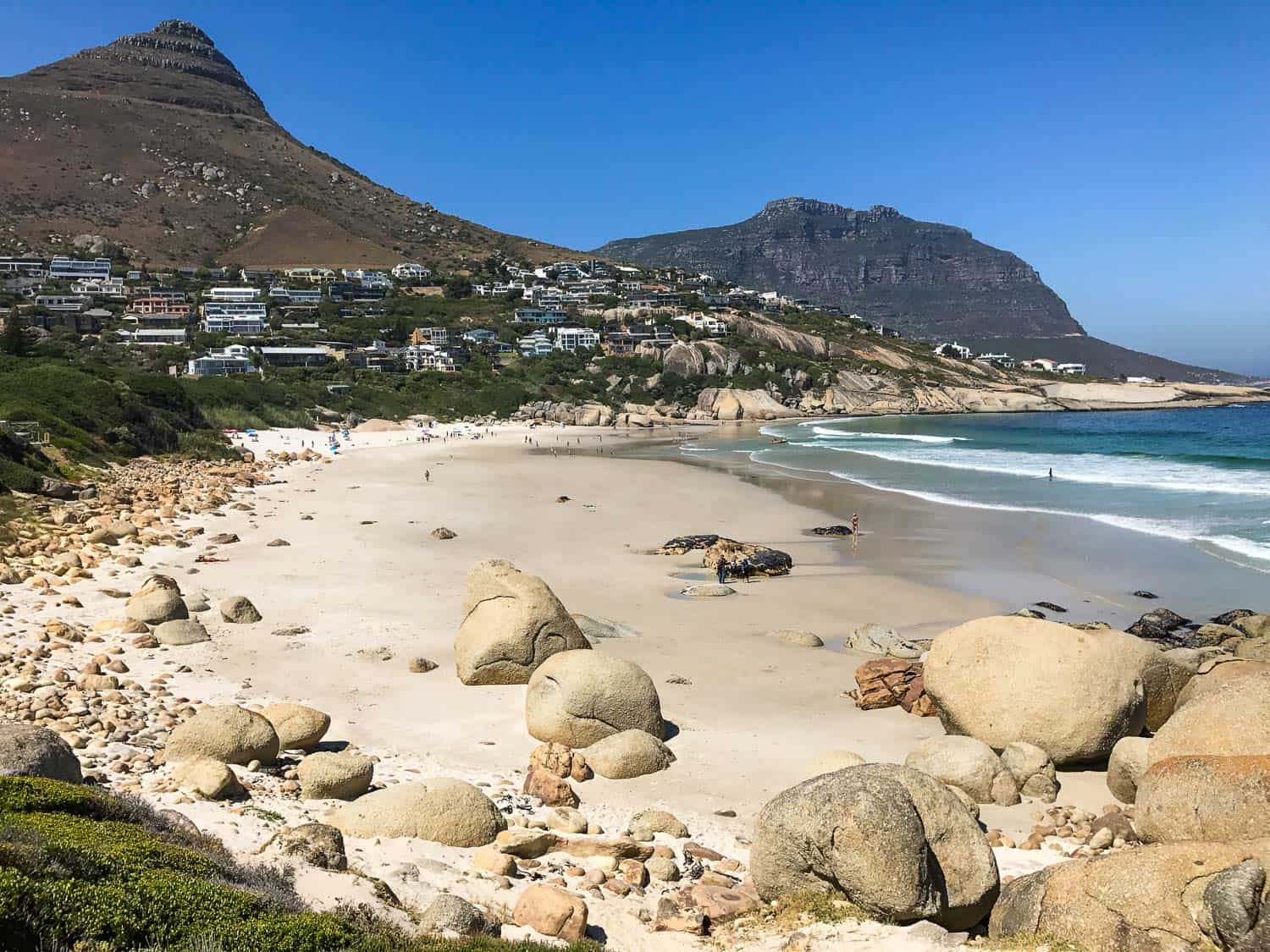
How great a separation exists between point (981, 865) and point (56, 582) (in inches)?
604

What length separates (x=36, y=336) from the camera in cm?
7206

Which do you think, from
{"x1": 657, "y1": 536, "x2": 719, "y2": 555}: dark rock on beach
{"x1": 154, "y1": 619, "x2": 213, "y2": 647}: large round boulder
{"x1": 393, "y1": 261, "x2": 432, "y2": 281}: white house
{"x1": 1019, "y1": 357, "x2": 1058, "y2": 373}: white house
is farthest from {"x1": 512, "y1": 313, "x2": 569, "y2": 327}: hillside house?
Result: {"x1": 154, "y1": 619, "x2": 213, "y2": 647}: large round boulder

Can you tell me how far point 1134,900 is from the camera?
586cm

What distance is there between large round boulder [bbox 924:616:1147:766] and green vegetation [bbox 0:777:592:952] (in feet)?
21.1

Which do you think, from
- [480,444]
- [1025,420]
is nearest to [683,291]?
[1025,420]

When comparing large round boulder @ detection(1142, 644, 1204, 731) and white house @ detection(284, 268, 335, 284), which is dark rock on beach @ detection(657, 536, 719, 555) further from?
white house @ detection(284, 268, 335, 284)

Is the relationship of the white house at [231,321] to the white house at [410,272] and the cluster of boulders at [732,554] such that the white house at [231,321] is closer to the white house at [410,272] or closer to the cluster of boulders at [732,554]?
the white house at [410,272]

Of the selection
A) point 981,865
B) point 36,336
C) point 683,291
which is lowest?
point 981,865

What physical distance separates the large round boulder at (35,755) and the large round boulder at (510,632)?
5513 mm

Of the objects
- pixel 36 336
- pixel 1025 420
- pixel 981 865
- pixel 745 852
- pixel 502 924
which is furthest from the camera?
pixel 1025 420

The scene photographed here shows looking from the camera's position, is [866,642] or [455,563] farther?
[455,563]

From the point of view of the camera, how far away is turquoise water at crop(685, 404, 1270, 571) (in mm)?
28984

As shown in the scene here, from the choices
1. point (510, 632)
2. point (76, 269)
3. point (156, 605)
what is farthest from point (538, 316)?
point (510, 632)

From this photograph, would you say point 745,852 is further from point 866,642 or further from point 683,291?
point 683,291
